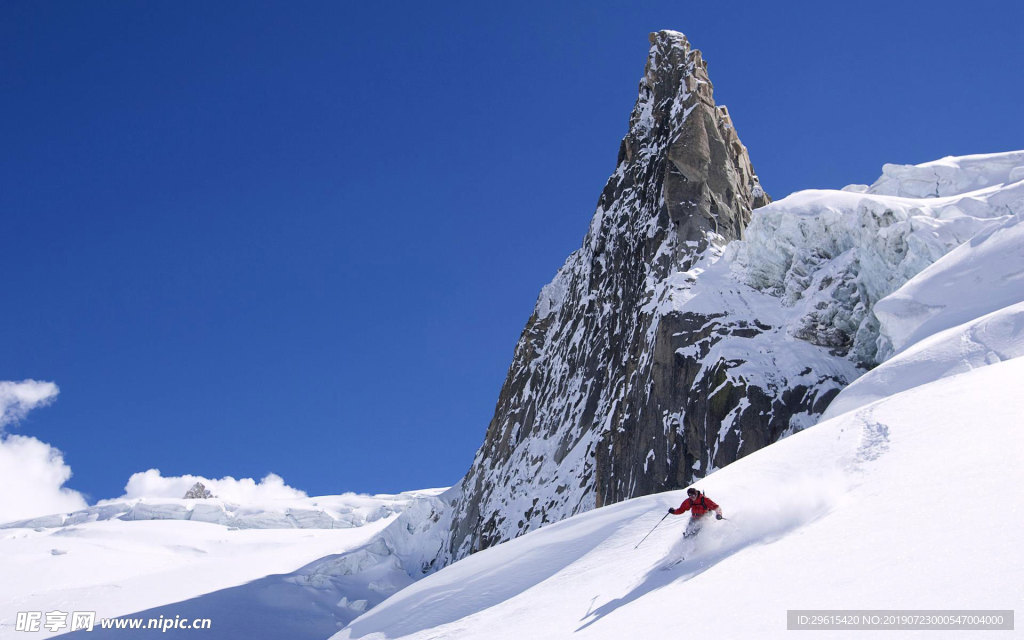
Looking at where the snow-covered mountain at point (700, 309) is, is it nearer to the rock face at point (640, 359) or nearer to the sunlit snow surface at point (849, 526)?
the rock face at point (640, 359)

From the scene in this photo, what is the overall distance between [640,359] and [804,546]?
33135 mm

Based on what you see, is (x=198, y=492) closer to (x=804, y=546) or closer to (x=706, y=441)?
(x=706, y=441)

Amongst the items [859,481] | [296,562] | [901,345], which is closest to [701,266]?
[901,345]

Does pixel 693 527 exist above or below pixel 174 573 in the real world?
below

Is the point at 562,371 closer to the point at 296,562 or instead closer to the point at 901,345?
the point at 296,562

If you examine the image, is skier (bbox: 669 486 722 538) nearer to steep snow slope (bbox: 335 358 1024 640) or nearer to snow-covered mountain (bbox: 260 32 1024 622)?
steep snow slope (bbox: 335 358 1024 640)

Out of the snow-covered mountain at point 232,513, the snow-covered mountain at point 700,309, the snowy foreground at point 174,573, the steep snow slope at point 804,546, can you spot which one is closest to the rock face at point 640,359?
the snow-covered mountain at point 700,309

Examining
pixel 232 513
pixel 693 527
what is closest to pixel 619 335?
pixel 693 527

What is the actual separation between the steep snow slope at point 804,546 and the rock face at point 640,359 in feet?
58.8

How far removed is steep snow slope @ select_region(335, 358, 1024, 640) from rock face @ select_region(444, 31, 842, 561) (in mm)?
17924

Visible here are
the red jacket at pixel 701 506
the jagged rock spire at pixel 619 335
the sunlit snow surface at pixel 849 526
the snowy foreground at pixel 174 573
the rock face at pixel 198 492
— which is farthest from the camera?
the rock face at pixel 198 492

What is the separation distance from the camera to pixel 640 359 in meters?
42.5

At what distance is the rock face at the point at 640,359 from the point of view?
34250 mm

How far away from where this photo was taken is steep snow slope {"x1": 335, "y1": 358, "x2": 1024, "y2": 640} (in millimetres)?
7379
